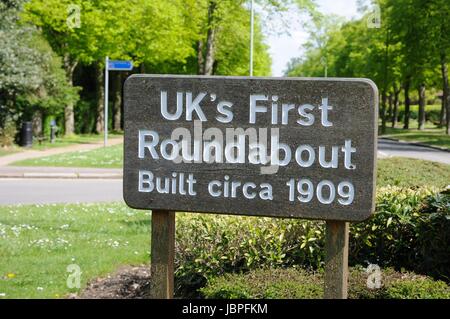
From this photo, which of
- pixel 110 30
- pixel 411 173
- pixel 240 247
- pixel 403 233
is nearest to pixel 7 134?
pixel 110 30

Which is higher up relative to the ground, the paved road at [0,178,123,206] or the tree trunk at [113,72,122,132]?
the tree trunk at [113,72,122,132]

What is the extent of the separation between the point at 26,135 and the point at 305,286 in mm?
22922

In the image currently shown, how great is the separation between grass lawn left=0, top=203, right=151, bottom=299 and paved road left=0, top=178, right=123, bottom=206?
6.12 ft

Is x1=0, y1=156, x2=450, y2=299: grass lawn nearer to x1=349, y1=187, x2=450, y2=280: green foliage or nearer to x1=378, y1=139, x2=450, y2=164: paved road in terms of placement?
x1=349, y1=187, x2=450, y2=280: green foliage

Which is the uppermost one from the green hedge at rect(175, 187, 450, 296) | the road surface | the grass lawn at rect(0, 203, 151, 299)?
the green hedge at rect(175, 187, 450, 296)

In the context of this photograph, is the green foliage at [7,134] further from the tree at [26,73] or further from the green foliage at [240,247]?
the green foliage at [240,247]

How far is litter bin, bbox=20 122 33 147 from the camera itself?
26256 mm

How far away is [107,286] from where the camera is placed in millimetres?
6551

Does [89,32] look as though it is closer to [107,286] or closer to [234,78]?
[107,286]

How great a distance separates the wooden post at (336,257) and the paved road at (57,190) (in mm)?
9593

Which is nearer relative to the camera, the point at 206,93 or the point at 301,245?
the point at 206,93

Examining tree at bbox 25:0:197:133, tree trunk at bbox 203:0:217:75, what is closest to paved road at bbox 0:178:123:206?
tree trunk at bbox 203:0:217:75
